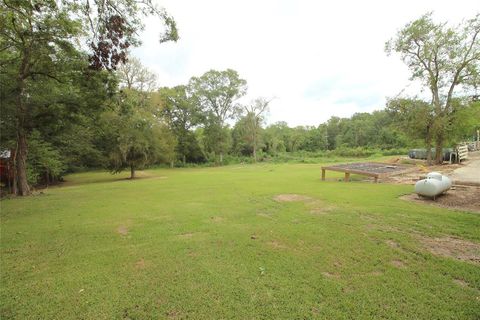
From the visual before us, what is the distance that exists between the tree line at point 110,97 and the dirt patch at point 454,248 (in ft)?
26.2

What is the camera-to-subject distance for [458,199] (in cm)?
A: 784

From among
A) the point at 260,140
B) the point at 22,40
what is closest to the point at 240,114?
the point at 260,140

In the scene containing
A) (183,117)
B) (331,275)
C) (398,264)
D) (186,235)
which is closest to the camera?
(331,275)

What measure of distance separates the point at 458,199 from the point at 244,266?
8.19 meters

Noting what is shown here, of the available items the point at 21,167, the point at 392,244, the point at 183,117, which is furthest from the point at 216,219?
the point at 183,117

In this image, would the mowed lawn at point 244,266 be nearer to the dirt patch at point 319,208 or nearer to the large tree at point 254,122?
the dirt patch at point 319,208

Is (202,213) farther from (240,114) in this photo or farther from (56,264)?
(240,114)

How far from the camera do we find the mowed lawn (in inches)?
112

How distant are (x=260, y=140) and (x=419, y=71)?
32.2 meters

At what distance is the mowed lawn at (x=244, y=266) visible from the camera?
9.32 feet

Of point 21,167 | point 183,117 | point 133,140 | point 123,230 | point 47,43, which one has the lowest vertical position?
point 123,230

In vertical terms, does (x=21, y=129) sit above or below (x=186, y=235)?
above

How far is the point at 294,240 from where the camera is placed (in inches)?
190

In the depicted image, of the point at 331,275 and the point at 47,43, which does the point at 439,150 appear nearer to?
the point at 331,275
